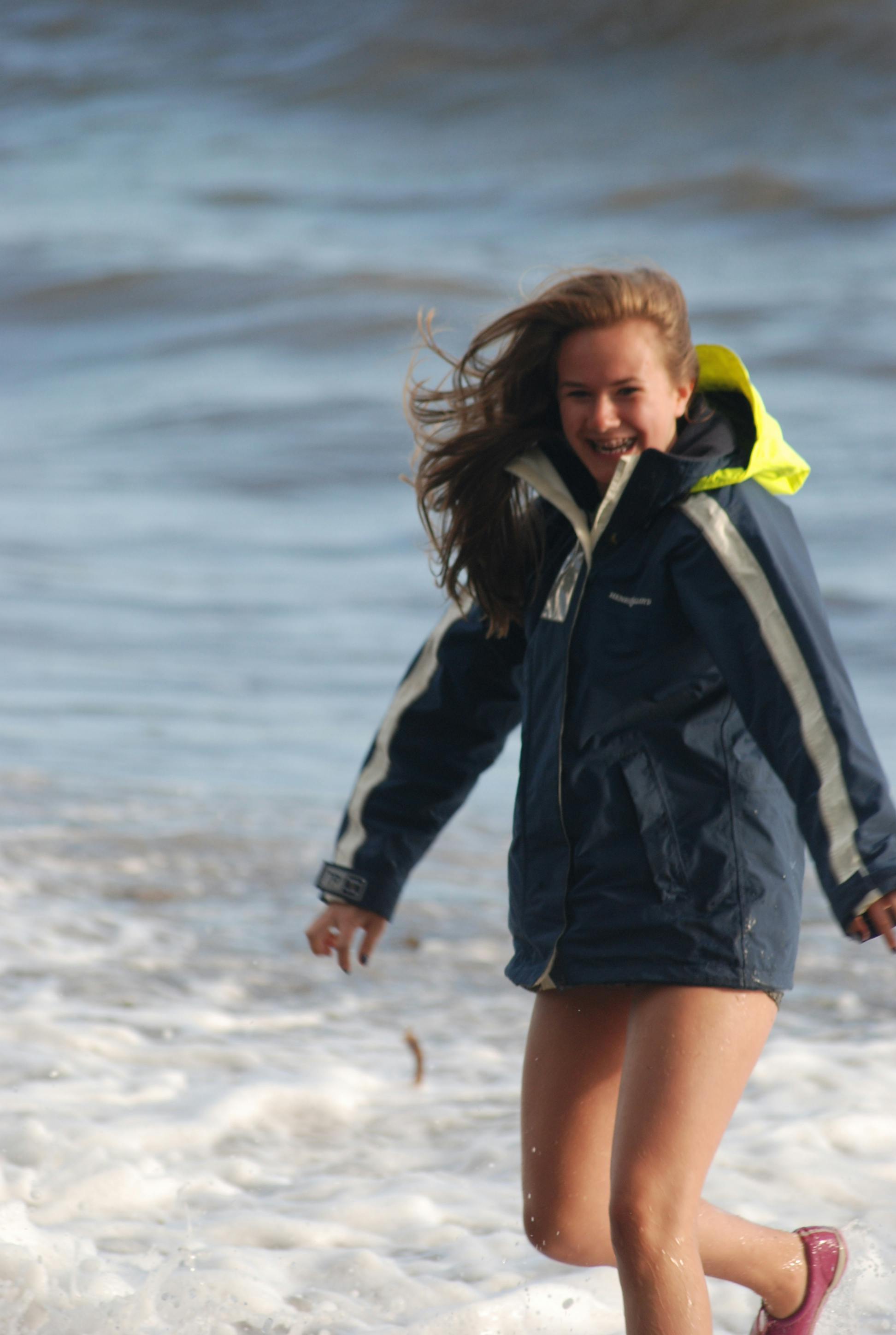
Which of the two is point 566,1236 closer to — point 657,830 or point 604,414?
point 657,830

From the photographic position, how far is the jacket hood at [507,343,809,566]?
239 cm

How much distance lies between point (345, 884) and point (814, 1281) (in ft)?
3.39

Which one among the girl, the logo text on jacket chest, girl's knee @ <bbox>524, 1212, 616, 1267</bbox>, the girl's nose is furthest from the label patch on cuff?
the girl's nose

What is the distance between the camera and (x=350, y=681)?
8.28 metres

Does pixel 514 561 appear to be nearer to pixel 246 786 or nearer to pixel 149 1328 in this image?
pixel 149 1328

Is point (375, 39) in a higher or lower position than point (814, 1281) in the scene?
higher

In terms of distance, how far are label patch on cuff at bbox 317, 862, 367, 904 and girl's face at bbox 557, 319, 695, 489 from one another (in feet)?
2.68

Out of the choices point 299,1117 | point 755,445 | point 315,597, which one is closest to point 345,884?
point 755,445

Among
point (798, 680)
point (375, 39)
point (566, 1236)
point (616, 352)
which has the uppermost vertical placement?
point (375, 39)

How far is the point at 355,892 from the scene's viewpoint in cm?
284

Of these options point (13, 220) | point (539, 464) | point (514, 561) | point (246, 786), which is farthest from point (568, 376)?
point (13, 220)

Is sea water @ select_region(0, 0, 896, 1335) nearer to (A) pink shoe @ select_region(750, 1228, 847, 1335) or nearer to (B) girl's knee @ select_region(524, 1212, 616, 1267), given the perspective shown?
(A) pink shoe @ select_region(750, 1228, 847, 1335)

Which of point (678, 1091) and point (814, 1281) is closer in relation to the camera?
point (678, 1091)

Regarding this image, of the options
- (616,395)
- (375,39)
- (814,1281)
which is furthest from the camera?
(375,39)
